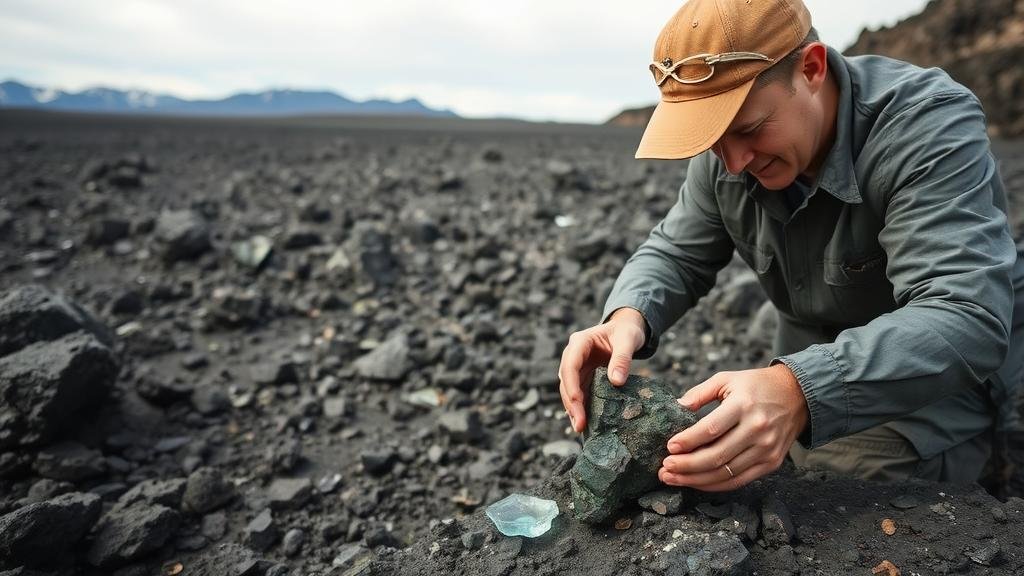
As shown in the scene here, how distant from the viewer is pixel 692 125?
161cm

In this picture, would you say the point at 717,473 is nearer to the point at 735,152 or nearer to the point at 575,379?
the point at 575,379

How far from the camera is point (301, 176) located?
8094 millimetres

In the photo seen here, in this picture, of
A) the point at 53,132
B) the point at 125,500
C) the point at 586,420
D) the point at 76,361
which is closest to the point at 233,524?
the point at 125,500

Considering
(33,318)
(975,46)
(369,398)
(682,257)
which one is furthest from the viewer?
(975,46)

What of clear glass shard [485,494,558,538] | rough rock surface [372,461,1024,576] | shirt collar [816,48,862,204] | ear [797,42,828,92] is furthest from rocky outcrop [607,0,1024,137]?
clear glass shard [485,494,558,538]

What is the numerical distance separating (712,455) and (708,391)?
0.16 metres

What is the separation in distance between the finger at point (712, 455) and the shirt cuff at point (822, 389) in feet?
0.58

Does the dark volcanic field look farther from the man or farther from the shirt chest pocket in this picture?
the shirt chest pocket

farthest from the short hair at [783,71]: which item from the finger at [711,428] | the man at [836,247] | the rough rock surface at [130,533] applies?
the rough rock surface at [130,533]

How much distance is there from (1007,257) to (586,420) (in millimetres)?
1095

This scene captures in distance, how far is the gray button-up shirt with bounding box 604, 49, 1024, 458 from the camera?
146cm

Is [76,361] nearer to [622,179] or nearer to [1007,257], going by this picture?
[1007,257]

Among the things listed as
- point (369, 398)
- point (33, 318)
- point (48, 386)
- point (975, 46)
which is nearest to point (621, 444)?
point (369, 398)

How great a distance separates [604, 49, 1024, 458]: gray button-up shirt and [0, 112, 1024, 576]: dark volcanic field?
1.16ft
